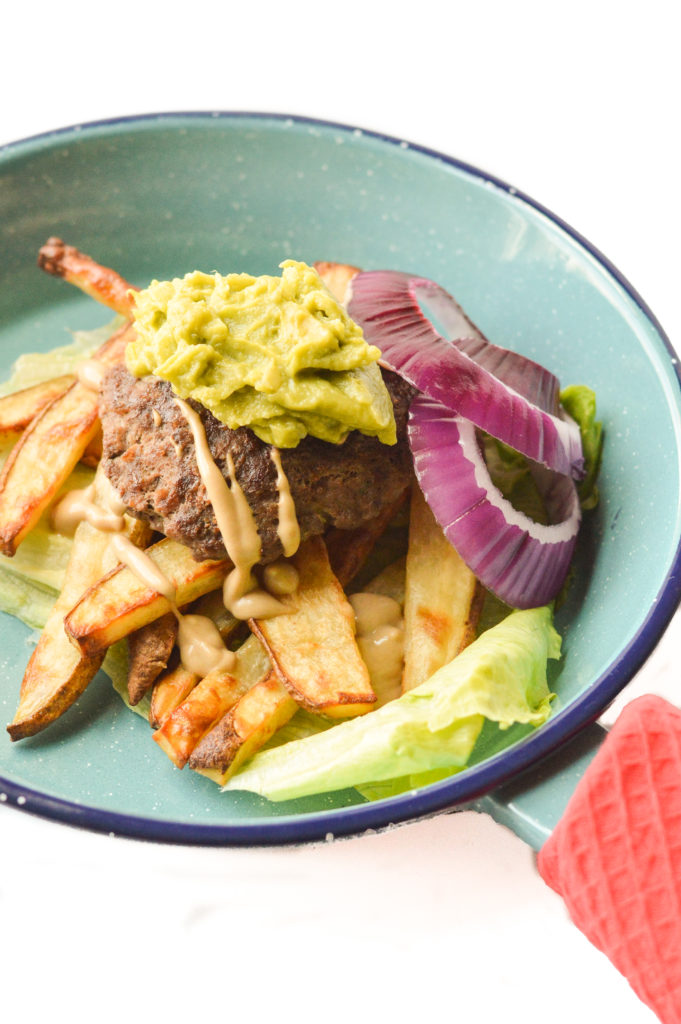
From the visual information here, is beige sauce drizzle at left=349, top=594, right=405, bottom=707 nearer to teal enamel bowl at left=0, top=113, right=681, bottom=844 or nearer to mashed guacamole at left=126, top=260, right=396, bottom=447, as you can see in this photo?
teal enamel bowl at left=0, top=113, right=681, bottom=844

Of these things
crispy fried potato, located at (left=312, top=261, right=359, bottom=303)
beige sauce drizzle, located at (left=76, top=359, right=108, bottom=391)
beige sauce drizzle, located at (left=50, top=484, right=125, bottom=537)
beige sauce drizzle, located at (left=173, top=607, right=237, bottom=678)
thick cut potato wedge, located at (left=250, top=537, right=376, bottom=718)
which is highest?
crispy fried potato, located at (left=312, top=261, right=359, bottom=303)

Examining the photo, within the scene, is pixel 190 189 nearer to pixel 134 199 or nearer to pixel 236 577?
pixel 134 199

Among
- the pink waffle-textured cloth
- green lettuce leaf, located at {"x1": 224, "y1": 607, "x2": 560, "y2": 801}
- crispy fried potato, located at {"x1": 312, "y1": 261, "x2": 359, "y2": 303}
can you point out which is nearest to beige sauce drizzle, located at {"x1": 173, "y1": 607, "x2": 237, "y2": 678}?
green lettuce leaf, located at {"x1": 224, "y1": 607, "x2": 560, "y2": 801}

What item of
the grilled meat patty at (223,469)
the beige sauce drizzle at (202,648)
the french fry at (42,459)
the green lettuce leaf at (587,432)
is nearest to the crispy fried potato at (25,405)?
the french fry at (42,459)

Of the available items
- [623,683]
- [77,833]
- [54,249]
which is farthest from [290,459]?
[54,249]

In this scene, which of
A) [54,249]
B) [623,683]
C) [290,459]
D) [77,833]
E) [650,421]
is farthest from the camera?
[54,249]

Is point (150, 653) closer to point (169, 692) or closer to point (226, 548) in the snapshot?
point (169, 692)
